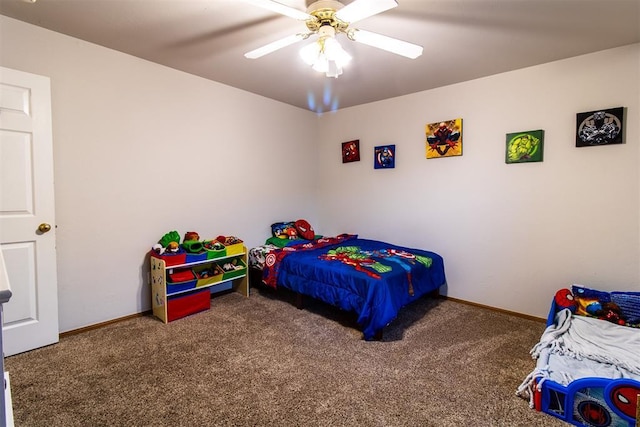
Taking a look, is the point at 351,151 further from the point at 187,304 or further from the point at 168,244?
the point at 187,304

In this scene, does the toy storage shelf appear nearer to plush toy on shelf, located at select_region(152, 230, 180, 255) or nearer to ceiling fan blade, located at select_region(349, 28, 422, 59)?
plush toy on shelf, located at select_region(152, 230, 180, 255)

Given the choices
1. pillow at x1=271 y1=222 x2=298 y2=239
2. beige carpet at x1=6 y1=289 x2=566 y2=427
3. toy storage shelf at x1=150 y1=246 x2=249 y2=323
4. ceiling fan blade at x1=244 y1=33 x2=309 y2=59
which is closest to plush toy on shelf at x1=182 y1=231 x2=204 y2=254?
toy storage shelf at x1=150 y1=246 x2=249 y2=323

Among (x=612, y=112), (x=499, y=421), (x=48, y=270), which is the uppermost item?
(x=612, y=112)

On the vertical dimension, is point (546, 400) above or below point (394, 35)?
below

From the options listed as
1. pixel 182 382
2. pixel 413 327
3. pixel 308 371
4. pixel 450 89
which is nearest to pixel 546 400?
pixel 413 327

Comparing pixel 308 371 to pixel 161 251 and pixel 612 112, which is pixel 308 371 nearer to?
pixel 161 251

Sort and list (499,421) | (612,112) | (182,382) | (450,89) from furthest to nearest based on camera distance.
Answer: (450,89) → (612,112) → (182,382) → (499,421)

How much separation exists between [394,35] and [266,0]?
1.18 m

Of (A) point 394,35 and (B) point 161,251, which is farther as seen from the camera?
(B) point 161,251

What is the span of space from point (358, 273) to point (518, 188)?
178 centimetres

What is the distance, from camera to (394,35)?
230cm

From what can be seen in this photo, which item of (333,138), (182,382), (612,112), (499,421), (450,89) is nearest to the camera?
(499,421)

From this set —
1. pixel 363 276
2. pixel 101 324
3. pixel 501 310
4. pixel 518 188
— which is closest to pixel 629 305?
pixel 501 310

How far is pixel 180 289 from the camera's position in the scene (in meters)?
2.80
